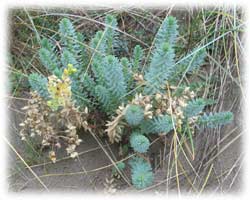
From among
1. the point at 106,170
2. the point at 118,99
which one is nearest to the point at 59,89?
the point at 118,99

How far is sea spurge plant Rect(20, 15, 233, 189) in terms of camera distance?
1568 millimetres

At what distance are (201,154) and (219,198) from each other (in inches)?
6.1

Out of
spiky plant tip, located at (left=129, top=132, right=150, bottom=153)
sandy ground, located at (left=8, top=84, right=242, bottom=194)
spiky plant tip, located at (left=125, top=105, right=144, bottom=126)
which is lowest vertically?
sandy ground, located at (left=8, top=84, right=242, bottom=194)

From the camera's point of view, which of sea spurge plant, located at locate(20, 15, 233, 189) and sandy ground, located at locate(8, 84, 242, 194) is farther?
sandy ground, located at locate(8, 84, 242, 194)

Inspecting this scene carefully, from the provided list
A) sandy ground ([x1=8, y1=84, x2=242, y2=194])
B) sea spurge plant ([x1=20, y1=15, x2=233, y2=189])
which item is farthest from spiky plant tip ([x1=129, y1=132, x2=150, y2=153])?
sandy ground ([x1=8, y1=84, x2=242, y2=194])

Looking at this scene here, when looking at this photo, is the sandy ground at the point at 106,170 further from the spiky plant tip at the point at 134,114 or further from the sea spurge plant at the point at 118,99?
the spiky plant tip at the point at 134,114

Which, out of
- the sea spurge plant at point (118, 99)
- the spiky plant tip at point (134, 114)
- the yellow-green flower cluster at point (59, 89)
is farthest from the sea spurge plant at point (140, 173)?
the yellow-green flower cluster at point (59, 89)

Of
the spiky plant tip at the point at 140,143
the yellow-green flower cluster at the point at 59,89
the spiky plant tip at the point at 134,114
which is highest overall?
the yellow-green flower cluster at the point at 59,89

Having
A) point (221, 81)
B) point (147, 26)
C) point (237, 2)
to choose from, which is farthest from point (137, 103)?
point (237, 2)

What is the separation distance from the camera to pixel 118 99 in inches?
64.9

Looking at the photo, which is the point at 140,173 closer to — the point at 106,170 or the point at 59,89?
the point at 106,170

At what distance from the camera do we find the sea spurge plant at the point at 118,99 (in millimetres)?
1568

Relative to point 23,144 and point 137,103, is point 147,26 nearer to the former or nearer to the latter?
point 137,103

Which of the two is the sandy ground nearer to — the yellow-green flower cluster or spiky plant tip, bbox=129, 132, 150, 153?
spiky plant tip, bbox=129, 132, 150, 153
